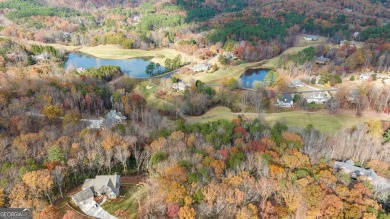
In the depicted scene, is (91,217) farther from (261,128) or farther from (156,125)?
(261,128)

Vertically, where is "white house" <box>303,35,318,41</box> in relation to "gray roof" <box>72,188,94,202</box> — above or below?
above

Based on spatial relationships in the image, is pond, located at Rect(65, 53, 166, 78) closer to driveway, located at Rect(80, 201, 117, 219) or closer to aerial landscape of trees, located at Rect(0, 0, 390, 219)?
aerial landscape of trees, located at Rect(0, 0, 390, 219)

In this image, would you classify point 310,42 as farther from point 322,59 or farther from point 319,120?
point 319,120

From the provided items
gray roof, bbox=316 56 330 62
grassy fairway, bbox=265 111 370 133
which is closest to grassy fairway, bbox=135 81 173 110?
grassy fairway, bbox=265 111 370 133

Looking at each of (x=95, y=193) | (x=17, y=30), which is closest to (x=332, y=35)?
(x=95, y=193)

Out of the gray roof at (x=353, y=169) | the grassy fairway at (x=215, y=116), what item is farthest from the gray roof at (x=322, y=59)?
the gray roof at (x=353, y=169)

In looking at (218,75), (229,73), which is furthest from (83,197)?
(229,73)
